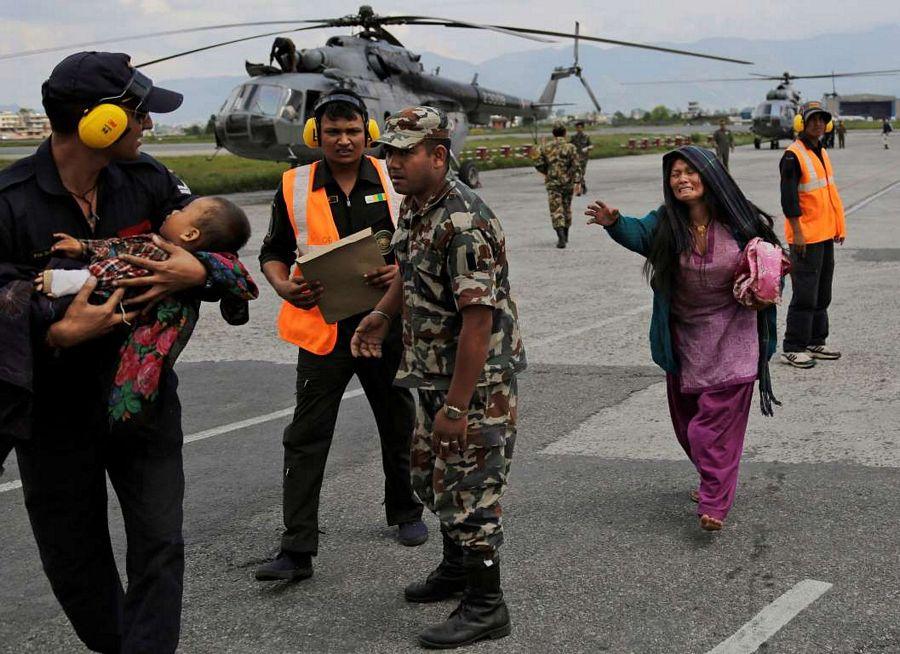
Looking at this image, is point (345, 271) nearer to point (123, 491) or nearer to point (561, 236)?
point (123, 491)

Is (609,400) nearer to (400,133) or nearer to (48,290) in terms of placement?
(400,133)

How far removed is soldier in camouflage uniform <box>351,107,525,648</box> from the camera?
358 cm

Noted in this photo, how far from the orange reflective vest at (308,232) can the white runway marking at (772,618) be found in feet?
6.58

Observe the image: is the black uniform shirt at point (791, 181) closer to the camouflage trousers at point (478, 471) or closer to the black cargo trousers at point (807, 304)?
the black cargo trousers at point (807, 304)

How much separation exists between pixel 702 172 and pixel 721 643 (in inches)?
82.8

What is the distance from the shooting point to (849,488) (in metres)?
5.27

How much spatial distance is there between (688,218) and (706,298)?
0.39 m

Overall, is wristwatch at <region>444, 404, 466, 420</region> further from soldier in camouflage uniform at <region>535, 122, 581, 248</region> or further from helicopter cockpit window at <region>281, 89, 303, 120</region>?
helicopter cockpit window at <region>281, 89, 303, 120</region>

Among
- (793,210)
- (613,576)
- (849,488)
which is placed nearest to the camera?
(613,576)

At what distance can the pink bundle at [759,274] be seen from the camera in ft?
15.3

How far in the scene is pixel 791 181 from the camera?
8.16 meters

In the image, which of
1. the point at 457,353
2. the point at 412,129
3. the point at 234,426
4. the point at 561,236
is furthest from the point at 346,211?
the point at 561,236

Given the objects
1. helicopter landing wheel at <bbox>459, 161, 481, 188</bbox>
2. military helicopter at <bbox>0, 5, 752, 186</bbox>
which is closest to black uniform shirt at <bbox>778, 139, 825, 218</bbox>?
military helicopter at <bbox>0, 5, 752, 186</bbox>

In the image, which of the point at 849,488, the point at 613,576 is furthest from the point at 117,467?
the point at 849,488
